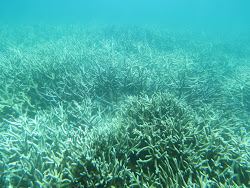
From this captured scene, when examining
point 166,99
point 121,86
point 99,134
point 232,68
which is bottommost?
point 99,134

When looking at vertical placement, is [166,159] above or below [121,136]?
below

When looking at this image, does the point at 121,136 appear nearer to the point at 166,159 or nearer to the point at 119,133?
the point at 119,133

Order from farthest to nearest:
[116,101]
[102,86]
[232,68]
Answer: [232,68] < [102,86] < [116,101]

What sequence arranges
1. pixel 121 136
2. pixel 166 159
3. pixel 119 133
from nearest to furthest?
pixel 166 159, pixel 121 136, pixel 119 133

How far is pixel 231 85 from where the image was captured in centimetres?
507

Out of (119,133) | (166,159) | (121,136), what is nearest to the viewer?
(166,159)

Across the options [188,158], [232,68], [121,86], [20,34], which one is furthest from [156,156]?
[20,34]

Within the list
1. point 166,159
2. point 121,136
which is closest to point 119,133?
point 121,136

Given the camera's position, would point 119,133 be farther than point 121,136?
Yes

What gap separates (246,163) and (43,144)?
10.2 ft

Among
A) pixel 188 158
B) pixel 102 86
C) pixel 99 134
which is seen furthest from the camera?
pixel 102 86

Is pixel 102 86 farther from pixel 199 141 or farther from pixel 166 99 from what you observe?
pixel 199 141

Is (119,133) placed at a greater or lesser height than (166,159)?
greater

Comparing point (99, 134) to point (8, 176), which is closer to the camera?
point (8, 176)
